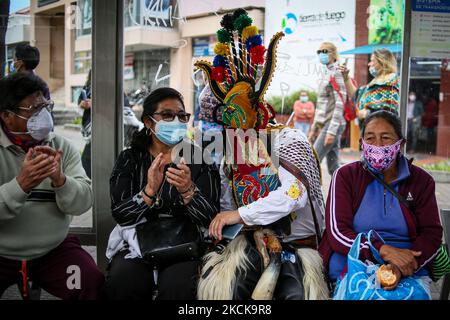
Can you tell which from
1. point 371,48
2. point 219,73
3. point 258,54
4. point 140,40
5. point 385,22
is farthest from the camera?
point 371,48

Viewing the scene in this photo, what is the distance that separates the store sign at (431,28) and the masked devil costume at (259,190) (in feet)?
5.75

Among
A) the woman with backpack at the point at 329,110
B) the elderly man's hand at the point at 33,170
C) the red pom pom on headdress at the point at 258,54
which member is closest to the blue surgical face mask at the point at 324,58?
the woman with backpack at the point at 329,110

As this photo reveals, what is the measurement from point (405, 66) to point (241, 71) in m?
1.88

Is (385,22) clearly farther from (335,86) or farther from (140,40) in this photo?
(140,40)

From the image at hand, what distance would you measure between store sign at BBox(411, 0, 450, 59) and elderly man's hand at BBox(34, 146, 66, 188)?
2823 mm

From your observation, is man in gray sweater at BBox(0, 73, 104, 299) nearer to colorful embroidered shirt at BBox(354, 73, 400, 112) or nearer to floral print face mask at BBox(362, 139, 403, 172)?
floral print face mask at BBox(362, 139, 403, 172)

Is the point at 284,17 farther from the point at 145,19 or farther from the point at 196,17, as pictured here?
the point at 145,19

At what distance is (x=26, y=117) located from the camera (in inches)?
111

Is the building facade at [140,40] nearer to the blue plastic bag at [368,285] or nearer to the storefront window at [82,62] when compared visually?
the storefront window at [82,62]

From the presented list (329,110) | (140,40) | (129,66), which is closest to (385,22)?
(329,110)

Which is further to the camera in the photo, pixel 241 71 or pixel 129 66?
pixel 129 66

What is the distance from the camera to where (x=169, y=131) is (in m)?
2.92
